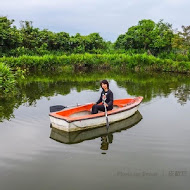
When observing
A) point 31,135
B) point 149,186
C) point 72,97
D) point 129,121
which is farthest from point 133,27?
point 149,186

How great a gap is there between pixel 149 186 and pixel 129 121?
393 cm

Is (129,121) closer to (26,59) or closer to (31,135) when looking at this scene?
(31,135)

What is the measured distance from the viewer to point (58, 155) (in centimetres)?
581

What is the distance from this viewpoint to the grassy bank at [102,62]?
71.8 feet

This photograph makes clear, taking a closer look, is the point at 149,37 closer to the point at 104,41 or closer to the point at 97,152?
the point at 104,41

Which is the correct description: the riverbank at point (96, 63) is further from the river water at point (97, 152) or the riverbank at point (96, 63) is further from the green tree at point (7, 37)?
the river water at point (97, 152)

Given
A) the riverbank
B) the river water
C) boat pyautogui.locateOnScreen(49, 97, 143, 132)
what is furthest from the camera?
the riverbank

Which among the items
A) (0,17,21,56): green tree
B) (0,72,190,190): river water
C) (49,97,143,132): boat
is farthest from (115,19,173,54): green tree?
(49,97,143,132): boat

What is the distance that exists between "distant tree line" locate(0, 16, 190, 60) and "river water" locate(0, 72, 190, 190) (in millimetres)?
18034

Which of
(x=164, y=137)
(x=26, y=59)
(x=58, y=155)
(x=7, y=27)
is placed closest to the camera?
(x=58, y=155)

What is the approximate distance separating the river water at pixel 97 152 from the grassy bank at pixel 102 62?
1223cm

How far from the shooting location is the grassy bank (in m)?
21.9

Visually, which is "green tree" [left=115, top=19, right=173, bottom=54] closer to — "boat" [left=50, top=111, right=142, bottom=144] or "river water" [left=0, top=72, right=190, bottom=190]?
"river water" [left=0, top=72, right=190, bottom=190]

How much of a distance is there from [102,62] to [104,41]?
7.75 m
